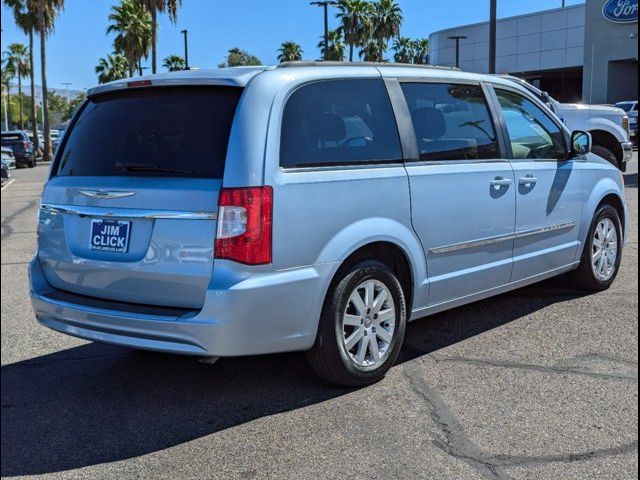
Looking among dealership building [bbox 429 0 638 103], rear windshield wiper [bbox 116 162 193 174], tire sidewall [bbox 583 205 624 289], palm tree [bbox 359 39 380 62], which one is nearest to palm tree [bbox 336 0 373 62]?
palm tree [bbox 359 39 380 62]

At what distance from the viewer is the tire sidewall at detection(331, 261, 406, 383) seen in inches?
153

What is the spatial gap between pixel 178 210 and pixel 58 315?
40.1 inches

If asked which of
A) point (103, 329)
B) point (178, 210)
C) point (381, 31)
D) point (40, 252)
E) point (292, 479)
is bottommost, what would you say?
point (292, 479)

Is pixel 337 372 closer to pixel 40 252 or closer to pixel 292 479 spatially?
pixel 292 479

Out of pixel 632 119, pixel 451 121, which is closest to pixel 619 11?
pixel 632 119

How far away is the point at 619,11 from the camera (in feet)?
118

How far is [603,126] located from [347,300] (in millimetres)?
11028

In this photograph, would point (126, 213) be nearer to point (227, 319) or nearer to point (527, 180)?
point (227, 319)

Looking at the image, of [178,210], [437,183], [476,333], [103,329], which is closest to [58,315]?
[103,329]

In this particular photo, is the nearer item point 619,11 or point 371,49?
point 371,49

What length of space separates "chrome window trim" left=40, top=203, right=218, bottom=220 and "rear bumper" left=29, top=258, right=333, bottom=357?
0.38 meters

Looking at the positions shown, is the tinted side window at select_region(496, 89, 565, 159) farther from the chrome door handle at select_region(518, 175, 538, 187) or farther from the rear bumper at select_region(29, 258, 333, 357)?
the rear bumper at select_region(29, 258, 333, 357)

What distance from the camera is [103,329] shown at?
148 inches

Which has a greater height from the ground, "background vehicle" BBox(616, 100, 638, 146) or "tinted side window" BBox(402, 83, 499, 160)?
"background vehicle" BBox(616, 100, 638, 146)
